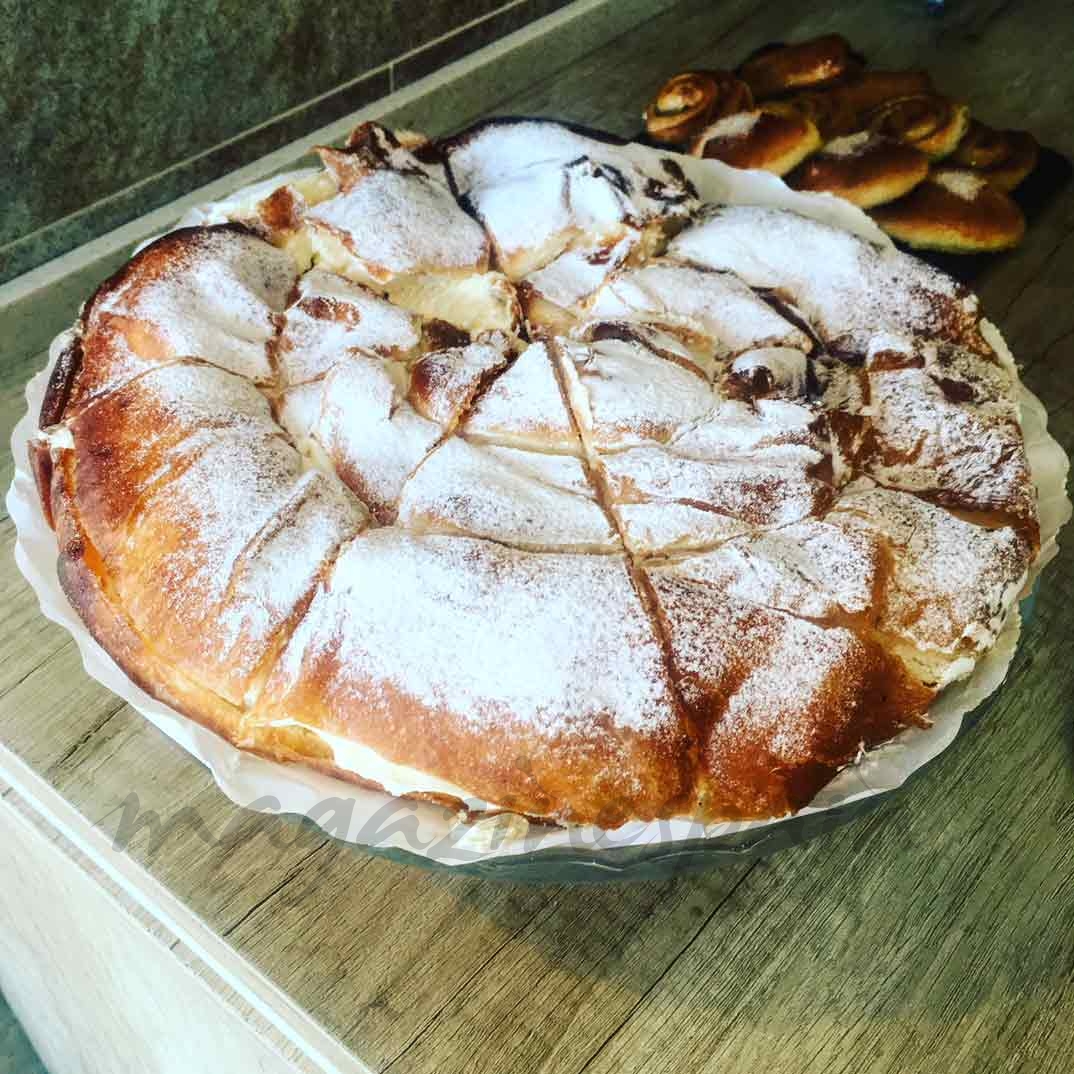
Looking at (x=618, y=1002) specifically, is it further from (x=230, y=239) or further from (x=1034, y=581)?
(x=230, y=239)

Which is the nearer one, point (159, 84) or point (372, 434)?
point (372, 434)

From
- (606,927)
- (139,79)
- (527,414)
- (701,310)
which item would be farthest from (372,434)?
(139,79)

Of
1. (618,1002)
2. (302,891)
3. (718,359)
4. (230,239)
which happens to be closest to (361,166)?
(230,239)

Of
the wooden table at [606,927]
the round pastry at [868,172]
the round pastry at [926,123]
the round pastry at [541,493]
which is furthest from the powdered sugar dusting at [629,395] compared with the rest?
the round pastry at [926,123]

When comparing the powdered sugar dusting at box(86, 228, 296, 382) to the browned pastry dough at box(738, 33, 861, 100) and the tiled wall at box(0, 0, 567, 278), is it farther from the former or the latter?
the browned pastry dough at box(738, 33, 861, 100)

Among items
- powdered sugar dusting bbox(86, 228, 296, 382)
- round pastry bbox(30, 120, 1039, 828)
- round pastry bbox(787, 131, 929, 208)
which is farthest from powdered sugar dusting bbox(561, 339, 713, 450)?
round pastry bbox(787, 131, 929, 208)

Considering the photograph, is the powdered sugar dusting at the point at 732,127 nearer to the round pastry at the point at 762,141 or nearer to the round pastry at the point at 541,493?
the round pastry at the point at 762,141

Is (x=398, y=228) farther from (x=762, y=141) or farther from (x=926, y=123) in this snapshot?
(x=926, y=123)
